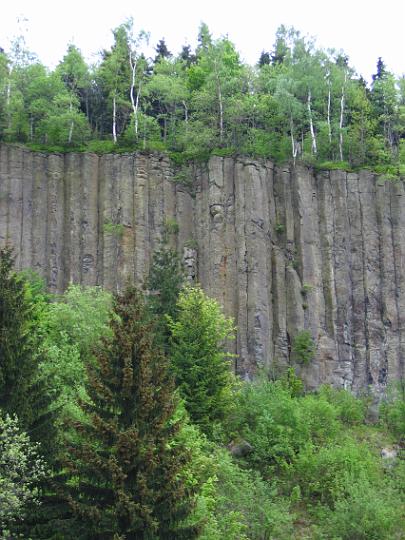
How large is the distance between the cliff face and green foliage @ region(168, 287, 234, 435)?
9.57 meters

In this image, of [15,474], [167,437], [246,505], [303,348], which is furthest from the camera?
[303,348]

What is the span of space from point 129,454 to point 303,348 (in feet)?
92.2

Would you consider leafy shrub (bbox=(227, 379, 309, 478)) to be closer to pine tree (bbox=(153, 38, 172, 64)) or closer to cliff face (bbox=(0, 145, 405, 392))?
cliff face (bbox=(0, 145, 405, 392))

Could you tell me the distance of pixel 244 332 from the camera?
49688 millimetres

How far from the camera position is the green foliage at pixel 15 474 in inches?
884

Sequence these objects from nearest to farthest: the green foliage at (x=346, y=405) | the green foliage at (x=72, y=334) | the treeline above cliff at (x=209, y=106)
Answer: the green foliage at (x=72, y=334) < the green foliage at (x=346, y=405) < the treeline above cliff at (x=209, y=106)

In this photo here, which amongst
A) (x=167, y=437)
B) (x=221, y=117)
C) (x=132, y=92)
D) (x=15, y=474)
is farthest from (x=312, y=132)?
(x=15, y=474)

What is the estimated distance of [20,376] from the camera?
25828 mm

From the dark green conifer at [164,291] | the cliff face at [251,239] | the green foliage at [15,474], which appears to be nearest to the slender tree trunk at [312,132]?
the cliff face at [251,239]

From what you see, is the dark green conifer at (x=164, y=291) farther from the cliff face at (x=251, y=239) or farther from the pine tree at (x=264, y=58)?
the pine tree at (x=264, y=58)

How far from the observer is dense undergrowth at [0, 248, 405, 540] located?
23.4 metres

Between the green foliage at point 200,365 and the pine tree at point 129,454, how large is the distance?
12.1m

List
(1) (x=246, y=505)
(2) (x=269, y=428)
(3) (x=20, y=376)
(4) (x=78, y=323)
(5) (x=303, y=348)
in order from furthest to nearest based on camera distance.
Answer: (5) (x=303, y=348)
(2) (x=269, y=428)
(4) (x=78, y=323)
(1) (x=246, y=505)
(3) (x=20, y=376)

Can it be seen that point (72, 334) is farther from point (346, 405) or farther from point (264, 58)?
point (264, 58)
